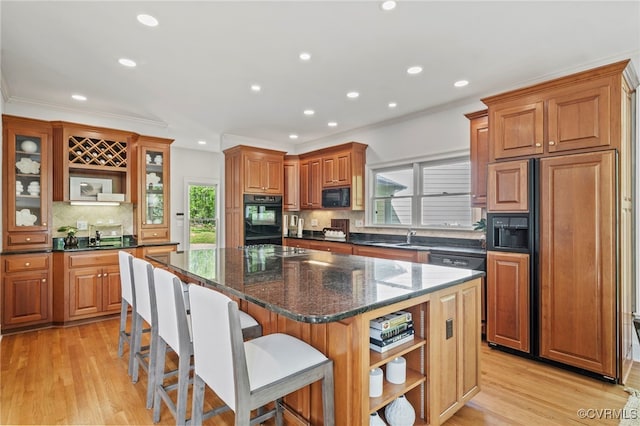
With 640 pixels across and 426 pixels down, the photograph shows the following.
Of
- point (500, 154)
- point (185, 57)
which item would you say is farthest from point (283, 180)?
point (500, 154)

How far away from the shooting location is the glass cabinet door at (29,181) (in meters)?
3.83

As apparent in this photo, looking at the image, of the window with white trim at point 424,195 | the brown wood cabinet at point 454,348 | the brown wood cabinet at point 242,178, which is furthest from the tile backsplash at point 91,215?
the brown wood cabinet at point 454,348

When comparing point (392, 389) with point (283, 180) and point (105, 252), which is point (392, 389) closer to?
point (105, 252)

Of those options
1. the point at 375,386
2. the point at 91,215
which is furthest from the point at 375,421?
the point at 91,215

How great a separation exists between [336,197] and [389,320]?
3.73 meters

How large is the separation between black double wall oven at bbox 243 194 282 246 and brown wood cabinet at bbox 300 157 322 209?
0.48 metres

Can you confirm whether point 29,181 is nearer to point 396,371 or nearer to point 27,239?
point 27,239

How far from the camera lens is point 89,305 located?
3992 mm

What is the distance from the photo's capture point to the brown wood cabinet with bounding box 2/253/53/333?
3.58m

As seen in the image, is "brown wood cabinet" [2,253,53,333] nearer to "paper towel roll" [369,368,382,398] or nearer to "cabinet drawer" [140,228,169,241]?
"cabinet drawer" [140,228,169,241]

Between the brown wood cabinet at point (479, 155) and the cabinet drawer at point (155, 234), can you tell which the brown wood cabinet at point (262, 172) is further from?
the brown wood cabinet at point (479, 155)

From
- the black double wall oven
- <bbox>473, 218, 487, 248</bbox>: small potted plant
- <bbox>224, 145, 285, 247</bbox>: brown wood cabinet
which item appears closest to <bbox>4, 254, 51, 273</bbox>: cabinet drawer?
<bbox>224, 145, 285, 247</bbox>: brown wood cabinet

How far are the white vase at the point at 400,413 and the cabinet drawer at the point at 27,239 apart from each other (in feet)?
14.4

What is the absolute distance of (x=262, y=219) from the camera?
5582 millimetres
